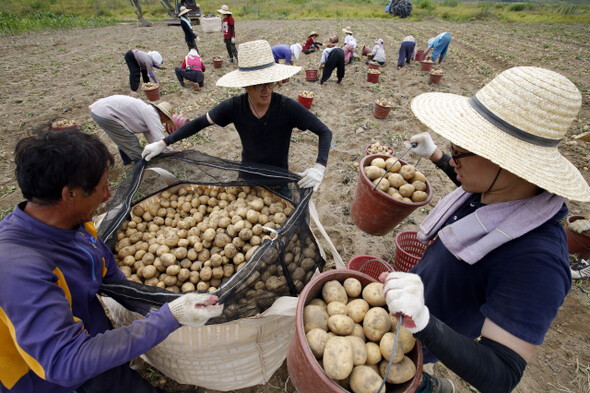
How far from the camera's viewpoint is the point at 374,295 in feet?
4.67

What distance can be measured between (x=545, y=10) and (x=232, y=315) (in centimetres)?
4774

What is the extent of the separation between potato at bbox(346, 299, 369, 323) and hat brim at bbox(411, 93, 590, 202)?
0.92m

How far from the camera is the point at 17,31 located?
15.1m

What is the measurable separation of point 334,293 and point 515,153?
3.53ft

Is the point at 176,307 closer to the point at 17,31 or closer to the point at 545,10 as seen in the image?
the point at 17,31

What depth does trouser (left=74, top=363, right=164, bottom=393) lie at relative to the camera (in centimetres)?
160

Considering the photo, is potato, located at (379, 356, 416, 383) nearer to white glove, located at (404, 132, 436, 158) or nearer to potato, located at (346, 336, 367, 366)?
potato, located at (346, 336, 367, 366)

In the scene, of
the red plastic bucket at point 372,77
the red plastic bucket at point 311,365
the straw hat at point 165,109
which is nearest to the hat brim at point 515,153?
the red plastic bucket at point 311,365

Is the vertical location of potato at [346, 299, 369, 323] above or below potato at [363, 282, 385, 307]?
below

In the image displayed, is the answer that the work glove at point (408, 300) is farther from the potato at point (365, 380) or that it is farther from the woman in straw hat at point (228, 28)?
the woman in straw hat at point (228, 28)

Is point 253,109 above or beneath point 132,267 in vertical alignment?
above

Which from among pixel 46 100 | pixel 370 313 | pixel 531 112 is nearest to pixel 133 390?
pixel 370 313

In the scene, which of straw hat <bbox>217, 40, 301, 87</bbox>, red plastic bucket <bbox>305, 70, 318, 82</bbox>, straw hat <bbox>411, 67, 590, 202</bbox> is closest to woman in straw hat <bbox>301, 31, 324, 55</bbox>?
red plastic bucket <bbox>305, 70, 318, 82</bbox>

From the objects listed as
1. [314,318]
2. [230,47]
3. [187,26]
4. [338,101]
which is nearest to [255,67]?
[314,318]
